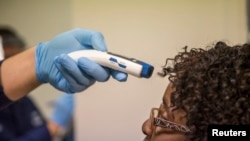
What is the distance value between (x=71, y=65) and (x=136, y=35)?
0.60 meters

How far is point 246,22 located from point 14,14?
125cm

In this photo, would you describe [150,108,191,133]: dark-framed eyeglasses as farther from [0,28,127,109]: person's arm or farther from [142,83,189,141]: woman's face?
[0,28,127,109]: person's arm

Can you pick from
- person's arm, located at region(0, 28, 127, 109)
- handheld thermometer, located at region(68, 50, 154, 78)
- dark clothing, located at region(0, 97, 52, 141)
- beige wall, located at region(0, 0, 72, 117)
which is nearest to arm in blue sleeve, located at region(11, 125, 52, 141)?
dark clothing, located at region(0, 97, 52, 141)

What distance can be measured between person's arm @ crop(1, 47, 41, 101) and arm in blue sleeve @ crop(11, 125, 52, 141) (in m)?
0.65

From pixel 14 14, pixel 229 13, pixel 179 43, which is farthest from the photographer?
pixel 14 14

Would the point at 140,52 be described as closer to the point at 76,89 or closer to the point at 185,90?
the point at 76,89

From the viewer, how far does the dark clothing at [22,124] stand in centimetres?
168

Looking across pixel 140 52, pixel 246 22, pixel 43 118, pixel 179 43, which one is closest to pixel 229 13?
pixel 246 22

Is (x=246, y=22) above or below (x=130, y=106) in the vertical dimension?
above

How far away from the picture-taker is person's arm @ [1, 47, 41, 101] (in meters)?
1.06

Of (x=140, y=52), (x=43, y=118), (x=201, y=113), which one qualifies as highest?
(x=140, y=52)

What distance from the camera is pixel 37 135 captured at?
5.65 ft

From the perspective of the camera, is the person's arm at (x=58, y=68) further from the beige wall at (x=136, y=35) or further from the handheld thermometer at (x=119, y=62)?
the beige wall at (x=136, y=35)

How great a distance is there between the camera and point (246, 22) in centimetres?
140
